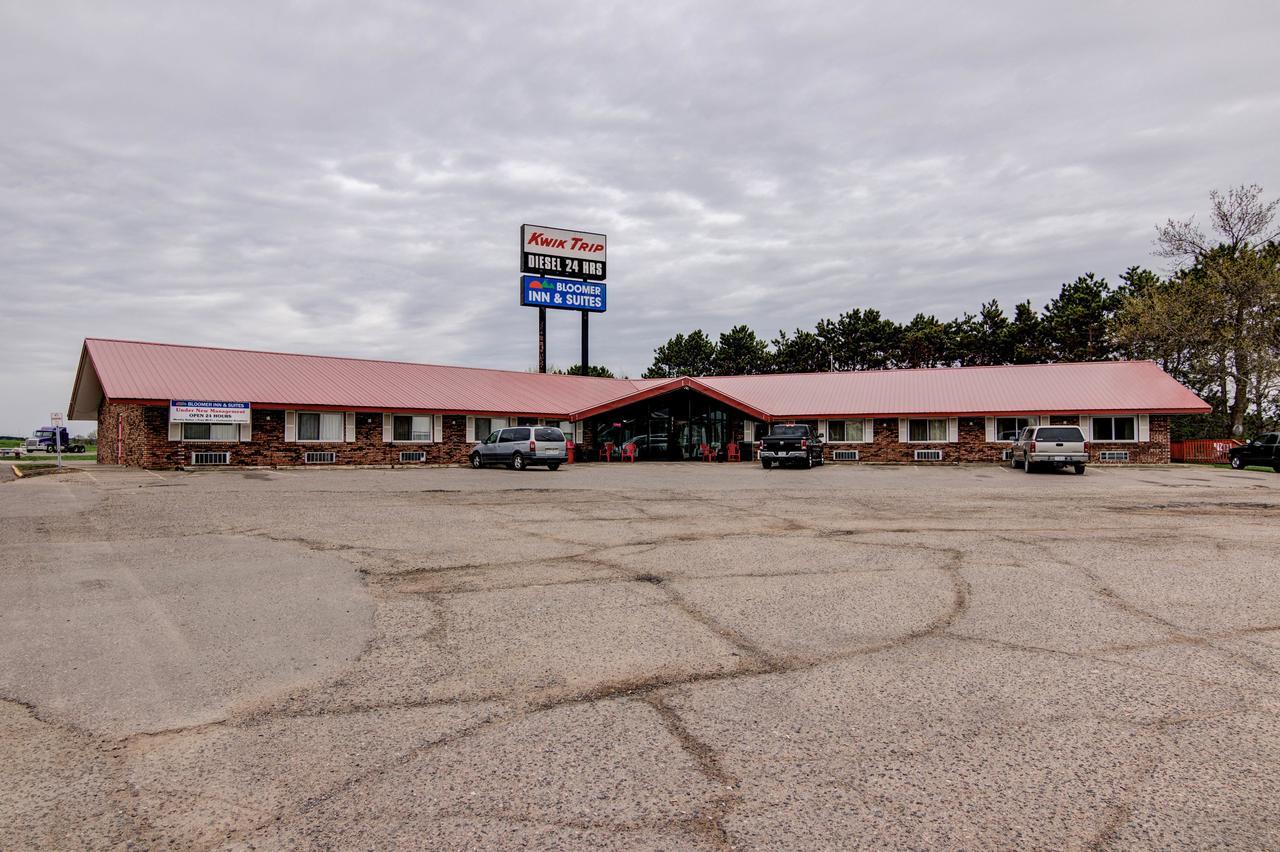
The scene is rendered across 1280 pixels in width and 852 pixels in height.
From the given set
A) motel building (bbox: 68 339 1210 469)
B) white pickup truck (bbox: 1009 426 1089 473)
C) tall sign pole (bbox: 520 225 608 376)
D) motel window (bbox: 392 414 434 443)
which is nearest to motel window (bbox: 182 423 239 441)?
motel building (bbox: 68 339 1210 469)

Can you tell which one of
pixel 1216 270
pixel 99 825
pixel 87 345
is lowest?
pixel 99 825

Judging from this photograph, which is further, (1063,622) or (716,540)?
(716,540)

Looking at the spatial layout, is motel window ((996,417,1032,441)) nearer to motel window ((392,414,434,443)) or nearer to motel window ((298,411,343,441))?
motel window ((392,414,434,443))

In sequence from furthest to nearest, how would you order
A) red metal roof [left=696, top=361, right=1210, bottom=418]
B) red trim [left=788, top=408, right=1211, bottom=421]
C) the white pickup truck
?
red metal roof [left=696, top=361, right=1210, bottom=418], red trim [left=788, top=408, right=1211, bottom=421], the white pickup truck

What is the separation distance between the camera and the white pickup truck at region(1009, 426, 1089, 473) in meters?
26.4

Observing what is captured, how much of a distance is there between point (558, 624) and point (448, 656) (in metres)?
1.05

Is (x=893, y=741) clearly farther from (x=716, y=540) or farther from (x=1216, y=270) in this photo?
(x=1216, y=270)

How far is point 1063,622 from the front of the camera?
6.09m

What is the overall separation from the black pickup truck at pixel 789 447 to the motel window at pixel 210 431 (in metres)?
21.3

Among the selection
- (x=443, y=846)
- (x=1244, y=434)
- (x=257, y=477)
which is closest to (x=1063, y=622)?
(x=443, y=846)

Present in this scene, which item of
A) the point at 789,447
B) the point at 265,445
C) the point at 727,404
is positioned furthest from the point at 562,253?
the point at 265,445

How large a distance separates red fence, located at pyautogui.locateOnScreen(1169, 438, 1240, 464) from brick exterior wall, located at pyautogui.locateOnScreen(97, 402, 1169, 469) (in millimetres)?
8305

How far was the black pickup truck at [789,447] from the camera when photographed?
31719 mm

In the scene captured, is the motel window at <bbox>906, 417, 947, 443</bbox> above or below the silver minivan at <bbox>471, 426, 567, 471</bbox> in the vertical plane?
above
